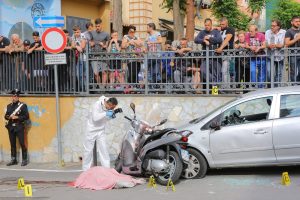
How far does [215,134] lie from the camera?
994 cm

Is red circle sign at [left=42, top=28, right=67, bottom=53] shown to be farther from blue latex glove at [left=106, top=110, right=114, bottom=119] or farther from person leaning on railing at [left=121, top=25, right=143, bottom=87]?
blue latex glove at [left=106, top=110, right=114, bottom=119]

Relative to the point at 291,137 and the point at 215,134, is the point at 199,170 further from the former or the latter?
the point at 291,137

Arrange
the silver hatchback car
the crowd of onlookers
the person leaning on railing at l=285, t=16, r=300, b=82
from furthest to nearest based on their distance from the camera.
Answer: the crowd of onlookers < the person leaning on railing at l=285, t=16, r=300, b=82 < the silver hatchback car

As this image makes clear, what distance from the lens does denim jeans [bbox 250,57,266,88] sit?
12125 millimetres

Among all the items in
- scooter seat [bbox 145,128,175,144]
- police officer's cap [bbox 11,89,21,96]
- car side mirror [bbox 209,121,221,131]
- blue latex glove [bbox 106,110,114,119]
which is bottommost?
scooter seat [bbox 145,128,175,144]

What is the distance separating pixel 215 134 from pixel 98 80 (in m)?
4.36

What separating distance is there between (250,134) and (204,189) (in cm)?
138

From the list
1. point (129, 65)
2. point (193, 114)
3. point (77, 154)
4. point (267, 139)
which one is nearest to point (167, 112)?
point (193, 114)

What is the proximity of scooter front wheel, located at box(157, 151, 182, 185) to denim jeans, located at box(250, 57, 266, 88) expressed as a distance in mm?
3544

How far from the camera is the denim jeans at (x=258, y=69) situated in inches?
477

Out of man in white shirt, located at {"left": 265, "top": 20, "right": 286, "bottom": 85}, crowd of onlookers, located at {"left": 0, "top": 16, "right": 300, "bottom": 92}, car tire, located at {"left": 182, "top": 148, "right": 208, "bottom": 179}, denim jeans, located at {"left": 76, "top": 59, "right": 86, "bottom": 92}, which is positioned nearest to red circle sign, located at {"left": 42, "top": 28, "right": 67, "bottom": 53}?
crowd of onlookers, located at {"left": 0, "top": 16, "right": 300, "bottom": 92}

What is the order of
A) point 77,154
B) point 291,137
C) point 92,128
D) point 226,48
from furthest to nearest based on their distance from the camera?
1. point 77,154
2. point 226,48
3. point 92,128
4. point 291,137

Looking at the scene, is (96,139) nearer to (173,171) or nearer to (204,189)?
(173,171)

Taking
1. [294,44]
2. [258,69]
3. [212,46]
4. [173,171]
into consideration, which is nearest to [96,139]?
[173,171]
